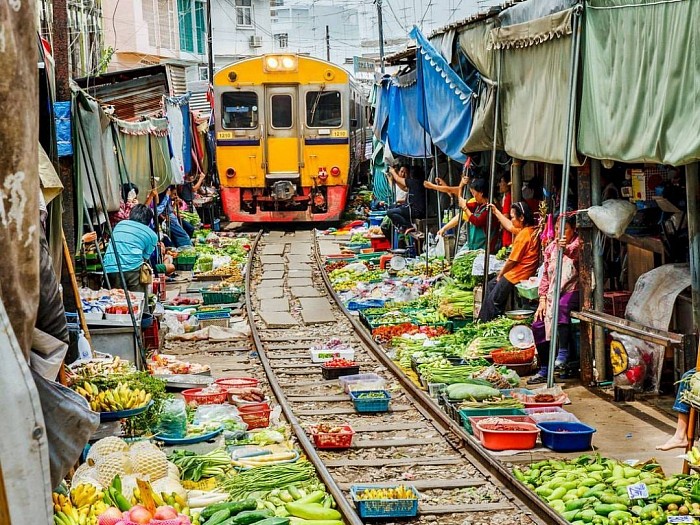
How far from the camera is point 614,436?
880 cm

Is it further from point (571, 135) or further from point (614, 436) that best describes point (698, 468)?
point (571, 135)

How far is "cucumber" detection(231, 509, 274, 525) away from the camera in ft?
21.6

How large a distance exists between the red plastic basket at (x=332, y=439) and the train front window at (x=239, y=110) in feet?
52.3

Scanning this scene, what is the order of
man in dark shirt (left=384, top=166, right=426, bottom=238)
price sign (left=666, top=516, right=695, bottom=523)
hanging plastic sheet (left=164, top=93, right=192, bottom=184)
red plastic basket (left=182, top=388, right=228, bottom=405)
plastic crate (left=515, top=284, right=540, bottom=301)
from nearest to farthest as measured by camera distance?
price sign (left=666, top=516, right=695, bottom=523) → red plastic basket (left=182, top=388, right=228, bottom=405) → plastic crate (left=515, top=284, right=540, bottom=301) → man in dark shirt (left=384, top=166, right=426, bottom=238) → hanging plastic sheet (left=164, top=93, right=192, bottom=184)

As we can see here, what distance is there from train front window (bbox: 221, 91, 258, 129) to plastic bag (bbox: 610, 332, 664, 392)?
50.2 feet

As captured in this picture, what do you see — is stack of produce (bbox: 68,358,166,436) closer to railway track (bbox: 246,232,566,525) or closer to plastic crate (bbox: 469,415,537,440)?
railway track (bbox: 246,232,566,525)

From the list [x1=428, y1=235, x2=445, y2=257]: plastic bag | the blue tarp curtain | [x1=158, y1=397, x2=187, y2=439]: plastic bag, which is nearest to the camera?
[x1=158, y1=397, x2=187, y2=439]: plastic bag

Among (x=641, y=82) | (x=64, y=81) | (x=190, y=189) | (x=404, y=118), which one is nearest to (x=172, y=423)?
(x=64, y=81)

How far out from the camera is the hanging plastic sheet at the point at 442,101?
14.0m

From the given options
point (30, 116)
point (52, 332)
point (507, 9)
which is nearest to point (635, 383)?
point (507, 9)

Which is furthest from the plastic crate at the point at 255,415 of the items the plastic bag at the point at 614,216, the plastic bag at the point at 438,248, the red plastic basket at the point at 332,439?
the plastic bag at the point at 438,248

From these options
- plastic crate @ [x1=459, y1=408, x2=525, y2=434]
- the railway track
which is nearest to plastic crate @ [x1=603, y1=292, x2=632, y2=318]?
plastic crate @ [x1=459, y1=408, x2=525, y2=434]

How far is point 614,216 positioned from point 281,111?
15.1 meters

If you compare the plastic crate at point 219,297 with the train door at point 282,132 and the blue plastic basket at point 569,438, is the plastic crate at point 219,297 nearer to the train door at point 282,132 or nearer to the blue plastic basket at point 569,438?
the train door at point 282,132
